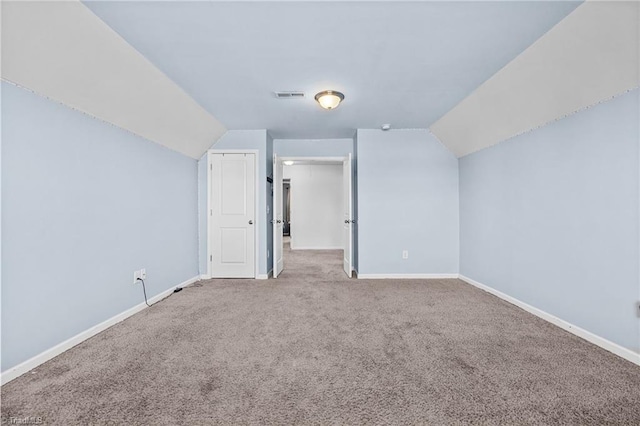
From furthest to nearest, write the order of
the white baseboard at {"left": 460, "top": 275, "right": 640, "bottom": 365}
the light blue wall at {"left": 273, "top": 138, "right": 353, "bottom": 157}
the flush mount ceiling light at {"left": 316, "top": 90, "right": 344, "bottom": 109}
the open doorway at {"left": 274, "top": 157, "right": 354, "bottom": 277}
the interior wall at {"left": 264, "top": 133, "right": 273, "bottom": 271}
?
the open doorway at {"left": 274, "top": 157, "right": 354, "bottom": 277} < the light blue wall at {"left": 273, "top": 138, "right": 353, "bottom": 157} < the interior wall at {"left": 264, "top": 133, "right": 273, "bottom": 271} < the flush mount ceiling light at {"left": 316, "top": 90, "right": 344, "bottom": 109} < the white baseboard at {"left": 460, "top": 275, "right": 640, "bottom": 365}

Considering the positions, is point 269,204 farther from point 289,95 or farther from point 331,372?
point 331,372

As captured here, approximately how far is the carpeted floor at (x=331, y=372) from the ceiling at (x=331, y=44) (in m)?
2.40

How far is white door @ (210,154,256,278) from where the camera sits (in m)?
4.48

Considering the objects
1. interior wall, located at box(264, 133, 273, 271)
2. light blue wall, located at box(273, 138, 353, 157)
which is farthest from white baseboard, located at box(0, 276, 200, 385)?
light blue wall, located at box(273, 138, 353, 157)

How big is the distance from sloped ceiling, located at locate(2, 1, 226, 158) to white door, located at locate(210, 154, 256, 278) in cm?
129

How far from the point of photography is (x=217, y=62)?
2.46 metres

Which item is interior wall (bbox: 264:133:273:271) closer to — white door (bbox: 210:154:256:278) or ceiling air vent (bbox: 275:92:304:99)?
white door (bbox: 210:154:256:278)

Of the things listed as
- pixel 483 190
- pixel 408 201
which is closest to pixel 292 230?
pixel 408 201

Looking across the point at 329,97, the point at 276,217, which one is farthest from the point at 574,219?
the point at 276,217

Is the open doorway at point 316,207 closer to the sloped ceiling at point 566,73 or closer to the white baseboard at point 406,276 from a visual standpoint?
the white baseboard at point 406,276

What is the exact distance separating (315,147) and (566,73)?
11.4 ft

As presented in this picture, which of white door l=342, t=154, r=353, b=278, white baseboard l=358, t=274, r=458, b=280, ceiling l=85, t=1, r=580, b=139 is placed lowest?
white baseboard l=358, t=274, r=458, b=280

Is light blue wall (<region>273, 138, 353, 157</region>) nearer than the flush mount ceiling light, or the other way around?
the flush mount ceiling light

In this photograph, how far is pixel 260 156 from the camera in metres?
4.47
